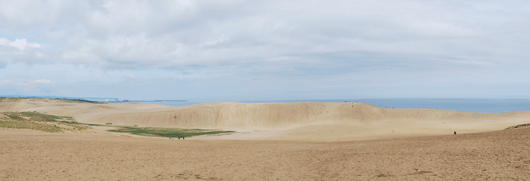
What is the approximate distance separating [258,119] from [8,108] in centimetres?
9346

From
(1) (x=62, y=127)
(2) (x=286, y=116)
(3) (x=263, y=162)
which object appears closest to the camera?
(3) (x=263, y=162)

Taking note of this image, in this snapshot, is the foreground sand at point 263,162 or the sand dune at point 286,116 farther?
the sand dune at point 286,116

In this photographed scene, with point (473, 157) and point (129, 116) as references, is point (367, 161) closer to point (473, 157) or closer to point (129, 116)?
point (473, 157)

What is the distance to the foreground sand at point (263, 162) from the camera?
14016mm

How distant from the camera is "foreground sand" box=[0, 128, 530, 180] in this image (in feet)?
46.0

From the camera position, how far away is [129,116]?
224ft

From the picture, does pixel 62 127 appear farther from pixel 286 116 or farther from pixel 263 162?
pixel 286 116

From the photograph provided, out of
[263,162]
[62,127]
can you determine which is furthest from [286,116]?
[263,162]

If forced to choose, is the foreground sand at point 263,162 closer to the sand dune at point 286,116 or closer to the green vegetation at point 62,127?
the green vegetation at point 62,127

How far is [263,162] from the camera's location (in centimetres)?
1848

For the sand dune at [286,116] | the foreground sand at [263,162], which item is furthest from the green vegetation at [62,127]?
the sand dune at [286,116]

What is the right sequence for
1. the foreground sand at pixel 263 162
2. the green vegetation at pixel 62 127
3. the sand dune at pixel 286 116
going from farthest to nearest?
1. the sand dune at pixel 286 116
2. the green vegetation at pixel 62 127
3. the foreground sand at pixel 263 162

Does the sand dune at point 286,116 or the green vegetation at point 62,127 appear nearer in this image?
the green vegetation at point 62,127

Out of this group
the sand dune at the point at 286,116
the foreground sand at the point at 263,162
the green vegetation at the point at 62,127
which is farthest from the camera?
the sand dune at the point at 286,116
